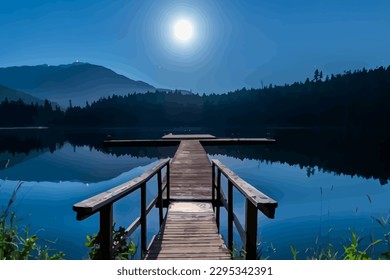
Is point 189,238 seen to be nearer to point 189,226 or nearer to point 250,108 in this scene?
point 189,226

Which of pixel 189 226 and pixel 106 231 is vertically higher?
pixel 106 231

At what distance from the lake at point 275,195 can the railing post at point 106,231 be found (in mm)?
1919

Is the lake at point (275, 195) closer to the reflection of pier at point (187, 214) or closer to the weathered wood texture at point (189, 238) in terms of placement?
the weathered wood texture at point (189, 238)

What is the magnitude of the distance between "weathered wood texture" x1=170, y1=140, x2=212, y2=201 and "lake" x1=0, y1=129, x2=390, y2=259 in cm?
243

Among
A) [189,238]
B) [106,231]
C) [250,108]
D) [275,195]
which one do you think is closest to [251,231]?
[106,231]

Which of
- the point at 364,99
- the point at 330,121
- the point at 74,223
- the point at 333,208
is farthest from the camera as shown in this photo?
the point at 330,121

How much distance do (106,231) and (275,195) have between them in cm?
1909

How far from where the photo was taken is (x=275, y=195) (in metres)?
20.9

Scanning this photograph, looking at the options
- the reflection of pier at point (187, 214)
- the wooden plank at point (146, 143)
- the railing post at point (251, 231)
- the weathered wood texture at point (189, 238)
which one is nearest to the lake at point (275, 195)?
the weathered wood texture at point (189, 238)

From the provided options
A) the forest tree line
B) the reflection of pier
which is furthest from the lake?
the forest tree line

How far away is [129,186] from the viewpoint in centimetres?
401
